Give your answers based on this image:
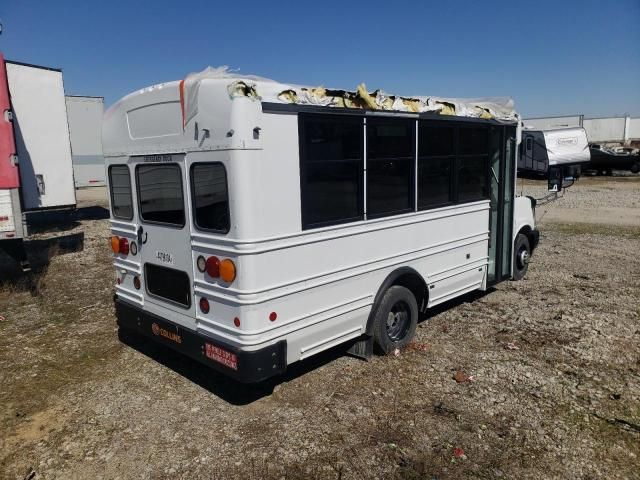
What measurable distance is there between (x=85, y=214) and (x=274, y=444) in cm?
1497

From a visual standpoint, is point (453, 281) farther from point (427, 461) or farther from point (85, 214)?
point (85, 214)

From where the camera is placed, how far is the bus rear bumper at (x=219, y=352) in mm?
3830

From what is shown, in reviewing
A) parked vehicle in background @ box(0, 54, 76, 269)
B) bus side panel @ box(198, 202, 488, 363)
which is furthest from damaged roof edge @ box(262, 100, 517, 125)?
parked vehicle in background @ box(0, 54, 76, 269)

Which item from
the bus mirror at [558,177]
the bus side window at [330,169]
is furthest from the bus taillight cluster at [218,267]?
the bus mirror at [558,177]

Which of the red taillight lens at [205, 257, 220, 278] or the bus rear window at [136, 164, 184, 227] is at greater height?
the bus rear window at [136, 164, 184, 227]

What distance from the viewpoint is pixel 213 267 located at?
157 inches

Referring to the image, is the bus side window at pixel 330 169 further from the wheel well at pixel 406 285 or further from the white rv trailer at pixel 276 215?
the wheel well at pixel 406 285

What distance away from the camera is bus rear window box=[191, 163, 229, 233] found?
3.79 m

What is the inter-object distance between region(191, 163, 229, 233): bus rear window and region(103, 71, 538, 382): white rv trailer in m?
0.01

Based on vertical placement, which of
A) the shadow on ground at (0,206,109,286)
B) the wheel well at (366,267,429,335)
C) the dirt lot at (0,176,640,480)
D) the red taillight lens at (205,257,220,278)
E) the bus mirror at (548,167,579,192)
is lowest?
the dirt lot at (0,176,640,480)

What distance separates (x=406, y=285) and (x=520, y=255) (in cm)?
322

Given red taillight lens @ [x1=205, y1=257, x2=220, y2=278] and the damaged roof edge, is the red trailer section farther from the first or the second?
the damaged roof edge

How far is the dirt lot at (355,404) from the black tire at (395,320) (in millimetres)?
188

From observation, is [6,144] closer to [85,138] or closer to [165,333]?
[165,333]
